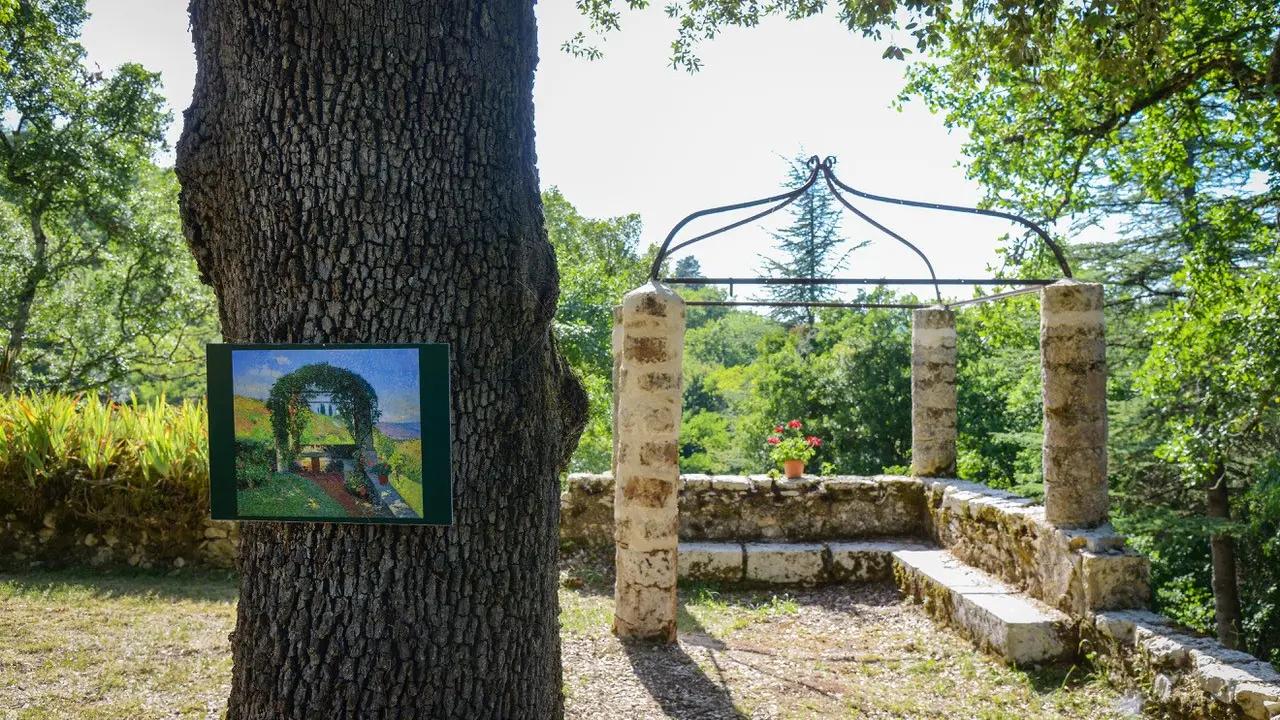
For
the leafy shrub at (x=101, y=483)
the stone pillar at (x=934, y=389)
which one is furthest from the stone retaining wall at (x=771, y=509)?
the leafy shrub at (x=101, y=483)

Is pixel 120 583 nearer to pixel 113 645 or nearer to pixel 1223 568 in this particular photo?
pixel 113 645

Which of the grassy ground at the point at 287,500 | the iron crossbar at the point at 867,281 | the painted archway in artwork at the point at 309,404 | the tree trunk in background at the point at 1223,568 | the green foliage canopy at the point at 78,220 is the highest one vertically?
the green foliage canopy at the point at 78,220

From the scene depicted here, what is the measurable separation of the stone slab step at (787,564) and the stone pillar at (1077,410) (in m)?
2.24

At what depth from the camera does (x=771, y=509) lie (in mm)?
7820

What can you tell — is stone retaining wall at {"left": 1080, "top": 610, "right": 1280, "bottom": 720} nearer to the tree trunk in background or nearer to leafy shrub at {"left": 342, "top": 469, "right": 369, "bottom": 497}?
leafy shrub at {"left": 342, "top": 469, "right": 369, "bottom": 497}

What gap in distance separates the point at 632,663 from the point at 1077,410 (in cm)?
308

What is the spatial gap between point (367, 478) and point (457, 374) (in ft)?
1.08

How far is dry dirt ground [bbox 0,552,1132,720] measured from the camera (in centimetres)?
422

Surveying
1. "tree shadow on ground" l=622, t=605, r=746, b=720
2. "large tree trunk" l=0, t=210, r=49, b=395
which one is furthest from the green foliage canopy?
"tree shadow on ground" l=622, t=605, r=746, b=720

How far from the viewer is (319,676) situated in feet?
6.88

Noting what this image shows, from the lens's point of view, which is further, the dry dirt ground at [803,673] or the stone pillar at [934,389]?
the stone pillar at [934,389]

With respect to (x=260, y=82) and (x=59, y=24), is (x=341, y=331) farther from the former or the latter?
(x=59, y=24)

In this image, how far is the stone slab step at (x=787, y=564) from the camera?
7293 millimetres

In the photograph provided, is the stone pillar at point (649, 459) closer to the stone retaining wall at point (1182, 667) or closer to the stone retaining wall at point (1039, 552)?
the stone retaining wall at point (1039, 552)
